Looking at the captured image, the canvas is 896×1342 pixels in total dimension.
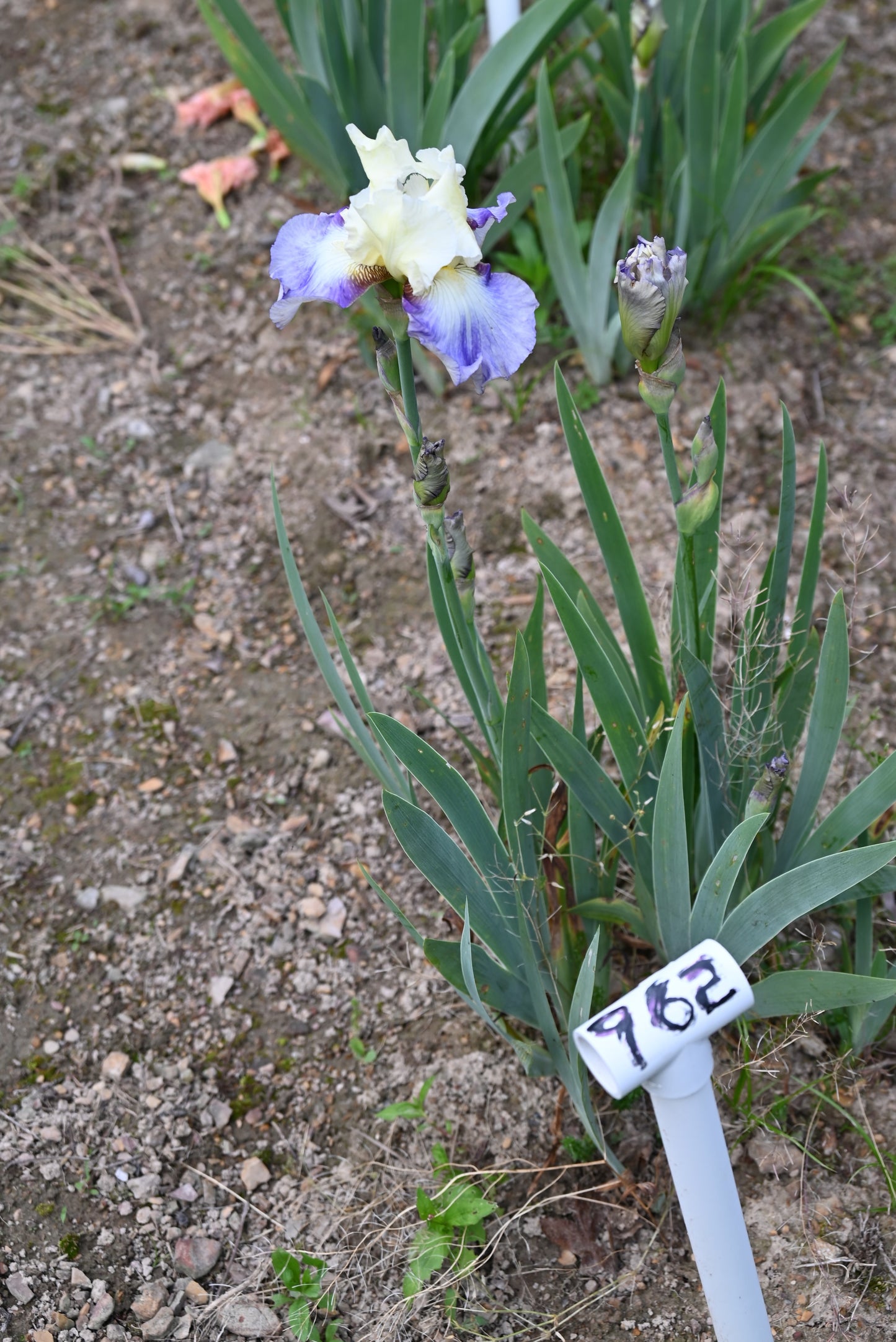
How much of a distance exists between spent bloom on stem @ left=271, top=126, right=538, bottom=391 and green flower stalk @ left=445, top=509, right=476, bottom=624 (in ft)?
0.54

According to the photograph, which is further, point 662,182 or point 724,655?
point 662,182

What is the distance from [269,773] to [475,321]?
3.57 ft

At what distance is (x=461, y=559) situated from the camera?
1068mm

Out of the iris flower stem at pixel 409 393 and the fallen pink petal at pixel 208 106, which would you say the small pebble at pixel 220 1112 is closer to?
the iris flower stem at pixel 409 393

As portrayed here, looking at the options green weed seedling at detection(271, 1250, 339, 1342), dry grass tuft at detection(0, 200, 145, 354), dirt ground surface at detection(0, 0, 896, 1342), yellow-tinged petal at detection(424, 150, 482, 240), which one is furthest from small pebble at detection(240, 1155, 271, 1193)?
dry grass tuft at detection(0, 200, 145, 354)

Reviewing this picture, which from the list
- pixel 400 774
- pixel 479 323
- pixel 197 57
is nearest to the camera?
pixel 479 323

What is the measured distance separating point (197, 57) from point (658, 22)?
5.36ft

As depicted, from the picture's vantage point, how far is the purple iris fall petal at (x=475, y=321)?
2.84 feet

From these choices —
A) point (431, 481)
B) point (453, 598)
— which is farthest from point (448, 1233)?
point (431, 481)

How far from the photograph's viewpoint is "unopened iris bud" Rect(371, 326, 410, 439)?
955 millimetres

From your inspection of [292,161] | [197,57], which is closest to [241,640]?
[292,161]

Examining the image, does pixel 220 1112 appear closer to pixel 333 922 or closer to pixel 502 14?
pixel 333 922

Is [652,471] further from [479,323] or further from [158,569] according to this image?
[479,323]

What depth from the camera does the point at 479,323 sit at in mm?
882
